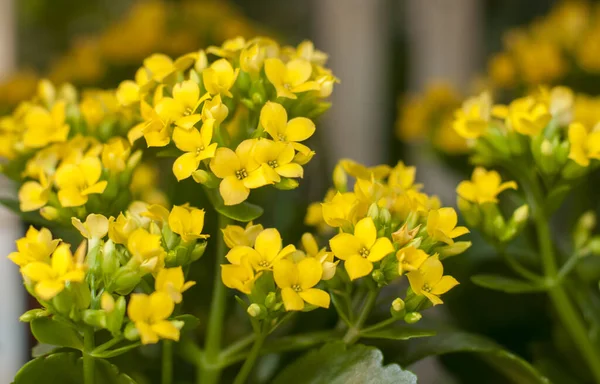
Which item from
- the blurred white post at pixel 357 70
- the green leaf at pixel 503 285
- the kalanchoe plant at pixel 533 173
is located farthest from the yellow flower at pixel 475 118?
the blurred white post at pixel 357 70

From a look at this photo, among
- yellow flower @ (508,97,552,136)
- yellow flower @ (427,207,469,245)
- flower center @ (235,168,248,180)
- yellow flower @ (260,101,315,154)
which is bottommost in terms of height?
yellow flower @ (427,207,469,245)

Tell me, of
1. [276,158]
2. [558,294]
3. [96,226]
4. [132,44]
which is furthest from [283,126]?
[132,44]

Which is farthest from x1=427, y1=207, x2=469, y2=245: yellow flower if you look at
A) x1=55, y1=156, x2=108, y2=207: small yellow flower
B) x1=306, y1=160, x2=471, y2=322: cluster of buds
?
x1=55, y1=156, x2=108, y2=207: small yellow flower

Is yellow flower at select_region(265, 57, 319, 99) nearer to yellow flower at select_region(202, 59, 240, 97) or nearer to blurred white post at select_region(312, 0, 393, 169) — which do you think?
yellow flower at select_region(202, 59, 240, 97)

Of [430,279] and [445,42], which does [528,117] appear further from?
[445,42]

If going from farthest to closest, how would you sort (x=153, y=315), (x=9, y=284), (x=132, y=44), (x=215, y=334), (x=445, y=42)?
(x=445, y=42) < (x=9, y=284) < (x=132, y=44) < (x=215, y=334) < (x=153, y=315)

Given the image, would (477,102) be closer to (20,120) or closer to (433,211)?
(433,211)
